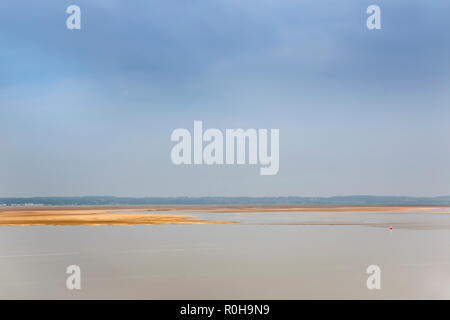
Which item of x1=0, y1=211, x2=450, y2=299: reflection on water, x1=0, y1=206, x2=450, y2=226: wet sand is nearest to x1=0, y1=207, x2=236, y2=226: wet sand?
x1=0, y1=206, x2=450, y2=226: wet sand

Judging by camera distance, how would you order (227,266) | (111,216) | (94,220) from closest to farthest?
(227,266) → (94,220) → (111,216)

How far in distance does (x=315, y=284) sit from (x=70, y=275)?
601 centimetres

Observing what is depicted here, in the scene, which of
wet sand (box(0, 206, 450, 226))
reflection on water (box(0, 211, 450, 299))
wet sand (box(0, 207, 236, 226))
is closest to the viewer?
reflection on water (box(0, 211, 450, 299))

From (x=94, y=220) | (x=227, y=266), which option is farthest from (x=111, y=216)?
(x=227, y=266)

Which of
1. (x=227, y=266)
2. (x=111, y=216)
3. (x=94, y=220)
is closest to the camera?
(x=227, y=266)

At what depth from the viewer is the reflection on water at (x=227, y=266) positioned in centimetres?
997

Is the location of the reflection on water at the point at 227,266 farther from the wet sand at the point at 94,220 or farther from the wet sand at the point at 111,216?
the wet sand at the point at 111,216

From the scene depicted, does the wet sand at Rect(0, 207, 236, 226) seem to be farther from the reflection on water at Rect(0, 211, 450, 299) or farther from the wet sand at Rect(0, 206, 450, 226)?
the reflection on water at Rect(0, 211, 450, 299)

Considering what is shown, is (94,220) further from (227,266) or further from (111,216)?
(227,266)

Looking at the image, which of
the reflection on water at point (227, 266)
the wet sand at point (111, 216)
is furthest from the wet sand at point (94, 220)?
the reflection on water at point (227, 266)

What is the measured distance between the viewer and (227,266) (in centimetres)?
1278

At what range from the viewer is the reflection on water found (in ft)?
32.7

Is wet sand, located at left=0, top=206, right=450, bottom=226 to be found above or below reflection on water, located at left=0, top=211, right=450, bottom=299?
above
